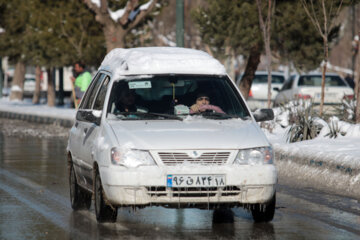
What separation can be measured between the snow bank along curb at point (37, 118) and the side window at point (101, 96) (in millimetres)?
18283

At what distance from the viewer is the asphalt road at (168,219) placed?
26.9 ft

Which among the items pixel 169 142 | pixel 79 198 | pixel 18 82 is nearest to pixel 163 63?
pixel 169 142

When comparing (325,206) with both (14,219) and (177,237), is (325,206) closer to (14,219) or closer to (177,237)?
(177,237)

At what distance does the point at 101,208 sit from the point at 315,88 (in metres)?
19.2

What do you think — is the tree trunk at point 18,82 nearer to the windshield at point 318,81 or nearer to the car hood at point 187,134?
the windshield at point 318,81

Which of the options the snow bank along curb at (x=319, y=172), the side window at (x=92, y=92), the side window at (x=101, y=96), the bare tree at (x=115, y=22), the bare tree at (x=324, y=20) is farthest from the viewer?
the bare tree at (x=115, y=22)

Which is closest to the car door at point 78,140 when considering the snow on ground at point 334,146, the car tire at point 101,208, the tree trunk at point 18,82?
the car tire at point 101,208

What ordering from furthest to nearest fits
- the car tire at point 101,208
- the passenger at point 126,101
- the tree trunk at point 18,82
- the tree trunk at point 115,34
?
1. the tree trunk at point 18,82
2. the tree trunk at point 115,34
3. the passenger at point 126,101
4. the car tire at point 101,208

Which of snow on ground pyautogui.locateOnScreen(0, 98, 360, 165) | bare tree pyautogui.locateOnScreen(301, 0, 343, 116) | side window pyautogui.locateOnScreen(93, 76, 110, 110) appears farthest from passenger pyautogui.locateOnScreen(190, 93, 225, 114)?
bare tree pyautogui.locateOnScreen(301, 0, 343, 116)

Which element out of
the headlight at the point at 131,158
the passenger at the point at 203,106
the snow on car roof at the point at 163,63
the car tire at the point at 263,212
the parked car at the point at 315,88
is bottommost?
the parked car at the point at 315,88

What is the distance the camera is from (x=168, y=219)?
9.12 metres

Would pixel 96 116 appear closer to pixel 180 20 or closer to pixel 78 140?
pixel 78 140

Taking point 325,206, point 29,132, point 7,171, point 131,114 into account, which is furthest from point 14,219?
point 29,132

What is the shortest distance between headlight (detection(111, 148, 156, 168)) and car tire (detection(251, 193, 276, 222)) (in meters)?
1.19
